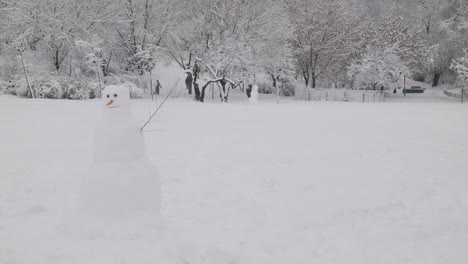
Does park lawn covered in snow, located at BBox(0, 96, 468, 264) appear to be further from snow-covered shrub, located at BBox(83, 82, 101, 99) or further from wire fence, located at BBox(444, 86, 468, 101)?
wire fence, located at BBox(444, 86, 468, 101)

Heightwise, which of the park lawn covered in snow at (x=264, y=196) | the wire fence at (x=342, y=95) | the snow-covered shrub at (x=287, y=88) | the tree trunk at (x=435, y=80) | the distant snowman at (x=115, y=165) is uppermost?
the tree trunk at (x=435, y=80)

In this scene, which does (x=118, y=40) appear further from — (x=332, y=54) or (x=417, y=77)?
(x=417, y=77)

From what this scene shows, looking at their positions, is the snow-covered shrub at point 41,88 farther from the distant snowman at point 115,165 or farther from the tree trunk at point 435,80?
the tree trunk at point 435,80

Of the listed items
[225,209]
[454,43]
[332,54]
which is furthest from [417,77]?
[225,209]

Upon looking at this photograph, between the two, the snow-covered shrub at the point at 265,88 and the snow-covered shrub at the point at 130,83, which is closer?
the snow-covered shrub at the point at 130,83

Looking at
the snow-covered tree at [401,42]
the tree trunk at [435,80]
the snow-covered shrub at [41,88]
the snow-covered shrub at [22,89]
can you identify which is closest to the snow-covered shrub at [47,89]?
the snow-covered shrub at [41,88]

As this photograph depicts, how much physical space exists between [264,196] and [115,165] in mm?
2660

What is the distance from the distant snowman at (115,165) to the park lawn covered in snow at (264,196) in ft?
1.56

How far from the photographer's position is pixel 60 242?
4.15m

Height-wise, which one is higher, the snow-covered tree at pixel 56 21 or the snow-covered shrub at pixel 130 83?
the snow-covered tree at pixel 56 21

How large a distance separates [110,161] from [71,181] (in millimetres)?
2549

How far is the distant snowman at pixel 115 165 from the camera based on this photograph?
176 inches

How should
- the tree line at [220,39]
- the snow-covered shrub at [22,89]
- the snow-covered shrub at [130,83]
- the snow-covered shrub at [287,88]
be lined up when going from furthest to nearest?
the snow-covered shrub at [287,88], the snow-covered shrub at [130,83], the tree line at [220,39], the snow-covered shrub at [22,89]

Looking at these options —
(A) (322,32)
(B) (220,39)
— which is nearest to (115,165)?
(B) (220,39)
